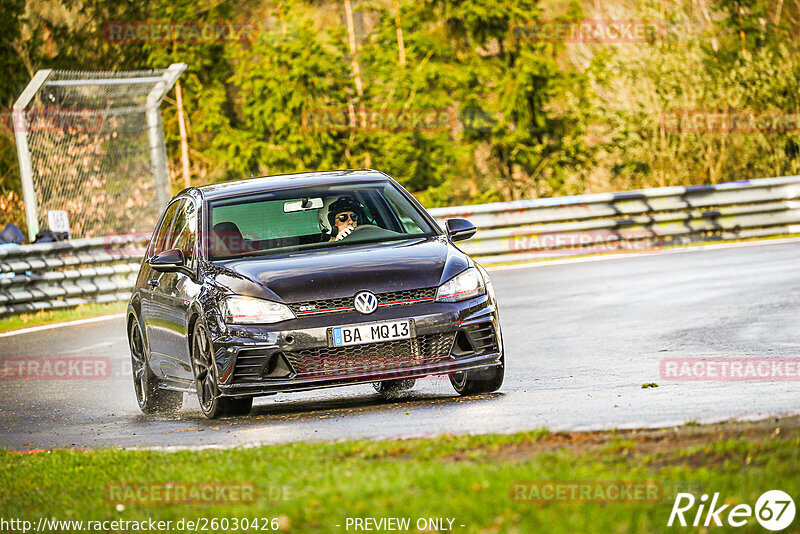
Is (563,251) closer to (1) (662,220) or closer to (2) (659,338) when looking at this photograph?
(1) (662,220)

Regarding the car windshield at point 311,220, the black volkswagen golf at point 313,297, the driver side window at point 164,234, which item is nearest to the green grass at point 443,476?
the black volkswagen golf at point 313,297

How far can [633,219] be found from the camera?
891 inches

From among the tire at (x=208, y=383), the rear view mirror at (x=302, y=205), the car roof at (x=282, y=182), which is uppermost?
the car roof at (x=282, y=182)

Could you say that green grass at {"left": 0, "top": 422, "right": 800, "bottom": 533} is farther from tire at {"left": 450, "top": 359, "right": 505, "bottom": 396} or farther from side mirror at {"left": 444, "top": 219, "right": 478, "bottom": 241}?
side mirror at {"left": 444, "top": 219, "right": 478, "bottom": 241}

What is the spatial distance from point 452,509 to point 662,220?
1802 centimetres

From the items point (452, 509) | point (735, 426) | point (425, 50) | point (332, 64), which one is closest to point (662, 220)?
point (332, 64)

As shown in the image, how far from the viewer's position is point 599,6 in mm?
40969
